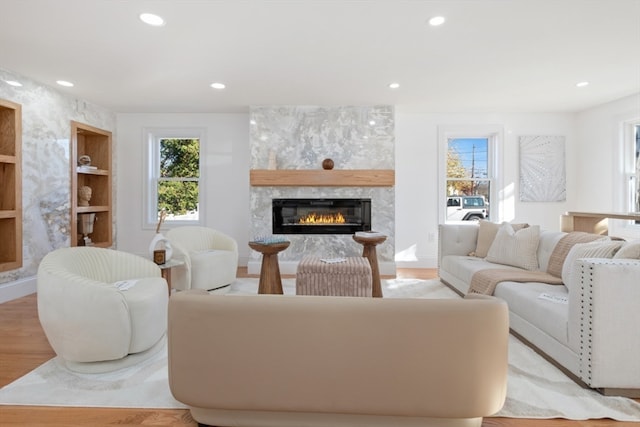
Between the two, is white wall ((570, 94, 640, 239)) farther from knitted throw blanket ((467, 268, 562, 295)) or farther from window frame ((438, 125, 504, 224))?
knitted throw blanket ((467, 268, 562, 295))

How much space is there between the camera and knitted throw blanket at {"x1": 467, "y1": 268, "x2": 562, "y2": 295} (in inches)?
112

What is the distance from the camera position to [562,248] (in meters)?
3.03

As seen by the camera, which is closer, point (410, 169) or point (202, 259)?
point (202, 259)

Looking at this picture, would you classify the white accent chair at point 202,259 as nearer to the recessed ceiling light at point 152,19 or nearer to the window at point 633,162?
the recessed ceiling light at point 152,19

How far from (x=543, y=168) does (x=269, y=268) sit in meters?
4.66

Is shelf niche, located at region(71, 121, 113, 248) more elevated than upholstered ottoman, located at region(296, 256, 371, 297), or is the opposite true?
shelf niche, located at region(71, 121, 113, 248)

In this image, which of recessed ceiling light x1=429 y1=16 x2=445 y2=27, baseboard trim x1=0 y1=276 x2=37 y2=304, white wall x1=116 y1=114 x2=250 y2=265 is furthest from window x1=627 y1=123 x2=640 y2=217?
baseboard trim x1=0 y1=276 x2=37 y2=304

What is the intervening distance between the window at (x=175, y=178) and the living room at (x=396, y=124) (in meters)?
0.16

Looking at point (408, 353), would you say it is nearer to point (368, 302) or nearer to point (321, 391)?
point (368, 302)

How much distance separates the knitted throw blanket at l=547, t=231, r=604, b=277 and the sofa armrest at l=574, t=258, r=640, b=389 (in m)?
1.17

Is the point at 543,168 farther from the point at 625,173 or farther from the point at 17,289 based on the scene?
the point at 17,289

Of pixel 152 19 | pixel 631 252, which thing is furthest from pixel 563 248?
pixel 152 19

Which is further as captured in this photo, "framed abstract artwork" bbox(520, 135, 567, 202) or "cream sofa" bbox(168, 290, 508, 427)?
"framed abstract artwork" bbox(520, 135, 567, 202)

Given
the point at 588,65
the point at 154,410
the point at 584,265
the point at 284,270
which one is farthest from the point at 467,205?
the point at 154,410
